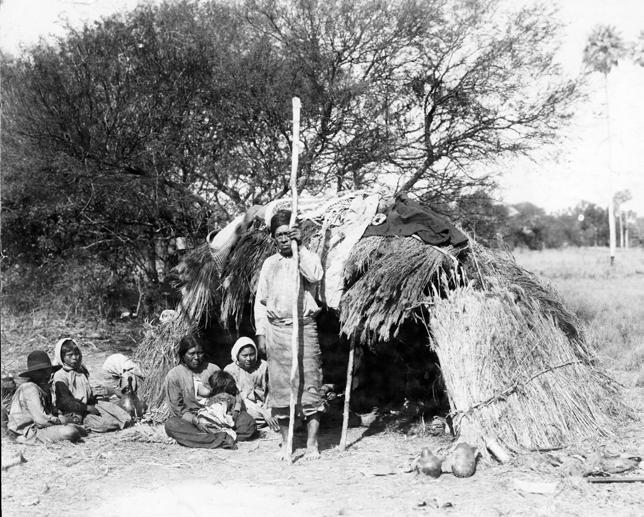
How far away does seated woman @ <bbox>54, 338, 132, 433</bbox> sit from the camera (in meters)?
6.12

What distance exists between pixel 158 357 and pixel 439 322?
2.88 m

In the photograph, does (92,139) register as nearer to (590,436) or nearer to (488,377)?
(488,377)

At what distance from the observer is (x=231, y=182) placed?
11211 mm

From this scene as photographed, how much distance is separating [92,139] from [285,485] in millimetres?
6572

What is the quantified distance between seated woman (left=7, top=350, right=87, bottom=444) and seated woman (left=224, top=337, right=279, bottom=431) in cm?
149

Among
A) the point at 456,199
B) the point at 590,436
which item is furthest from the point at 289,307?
the point at 456,199

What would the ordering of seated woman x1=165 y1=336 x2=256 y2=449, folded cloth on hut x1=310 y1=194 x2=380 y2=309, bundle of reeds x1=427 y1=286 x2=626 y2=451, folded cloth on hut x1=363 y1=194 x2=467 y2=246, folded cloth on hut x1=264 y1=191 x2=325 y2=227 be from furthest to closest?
folded cloth on hut x1=264 y1=191 x2=325 y2=227, folded cloth on hut x1=363 y1=194 x2=467 y2=246, folded cloth on hut x1=310 y1=194 x2=380 y2=309, seated woman x1=165 y1=336 x2=256 y2=449, bundle of reeds x1=427 y1=286 x2=626 y2=451

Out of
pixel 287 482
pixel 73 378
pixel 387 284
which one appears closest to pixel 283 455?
pixel 287 482

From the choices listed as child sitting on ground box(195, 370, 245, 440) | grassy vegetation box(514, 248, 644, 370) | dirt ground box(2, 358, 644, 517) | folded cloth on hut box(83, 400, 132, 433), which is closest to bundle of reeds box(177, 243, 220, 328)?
child sitting on ground box(195, 370, 245, 440)

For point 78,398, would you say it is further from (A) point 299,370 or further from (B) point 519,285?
(B) point 519,285

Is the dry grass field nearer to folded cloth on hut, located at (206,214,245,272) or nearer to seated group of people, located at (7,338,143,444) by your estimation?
seated group of people, located at (7,338,143,444)

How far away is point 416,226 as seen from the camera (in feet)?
20.7

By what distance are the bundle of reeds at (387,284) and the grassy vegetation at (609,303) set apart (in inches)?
72.2

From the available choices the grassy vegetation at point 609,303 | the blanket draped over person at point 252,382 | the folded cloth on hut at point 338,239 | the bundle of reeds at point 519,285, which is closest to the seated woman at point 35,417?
the blanket draped over person at point 252,382
